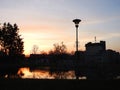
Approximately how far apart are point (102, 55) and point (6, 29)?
54.8m

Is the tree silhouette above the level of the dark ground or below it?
above

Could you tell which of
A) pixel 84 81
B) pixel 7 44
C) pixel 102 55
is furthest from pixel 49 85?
pixel 102 55

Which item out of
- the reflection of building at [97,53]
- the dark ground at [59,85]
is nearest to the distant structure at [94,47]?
the reflection of building at [97,53]

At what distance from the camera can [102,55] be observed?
135750mm

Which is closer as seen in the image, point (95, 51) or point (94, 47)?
point (95, 51)

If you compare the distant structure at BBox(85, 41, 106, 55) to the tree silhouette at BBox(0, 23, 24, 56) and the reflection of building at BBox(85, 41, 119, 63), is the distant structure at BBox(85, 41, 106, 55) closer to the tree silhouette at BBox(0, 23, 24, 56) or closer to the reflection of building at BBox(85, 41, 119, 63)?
the reflection of building at BBox(85, 41, 119, 63)

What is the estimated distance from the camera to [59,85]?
2033cm

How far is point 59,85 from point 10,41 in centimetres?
8057

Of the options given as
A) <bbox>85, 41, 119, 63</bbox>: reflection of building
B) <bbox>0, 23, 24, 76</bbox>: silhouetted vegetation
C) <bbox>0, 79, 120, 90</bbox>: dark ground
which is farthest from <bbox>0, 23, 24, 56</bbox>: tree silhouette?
<bbox>0, 79, 120, 90</bbox>: dark ground

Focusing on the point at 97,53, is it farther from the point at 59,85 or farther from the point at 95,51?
the point at 59,85

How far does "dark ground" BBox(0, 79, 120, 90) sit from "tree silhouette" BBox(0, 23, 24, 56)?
7666 cm

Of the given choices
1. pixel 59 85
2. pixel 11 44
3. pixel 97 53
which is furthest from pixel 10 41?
pixel 59 85

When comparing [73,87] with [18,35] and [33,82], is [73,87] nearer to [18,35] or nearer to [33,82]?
[33,82]

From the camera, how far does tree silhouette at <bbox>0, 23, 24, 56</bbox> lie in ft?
320
